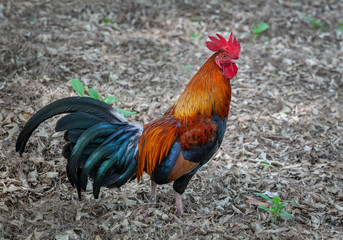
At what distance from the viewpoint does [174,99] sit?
6.29 meters

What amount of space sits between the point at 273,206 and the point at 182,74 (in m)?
3.25

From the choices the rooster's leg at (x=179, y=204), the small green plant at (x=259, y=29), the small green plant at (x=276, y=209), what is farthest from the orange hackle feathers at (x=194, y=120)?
the small green plant at (x=259, y=29)

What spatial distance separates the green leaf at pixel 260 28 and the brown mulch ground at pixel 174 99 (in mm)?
199

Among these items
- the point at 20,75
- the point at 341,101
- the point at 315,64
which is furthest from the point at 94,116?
the point at 315,64

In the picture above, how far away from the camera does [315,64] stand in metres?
7.43

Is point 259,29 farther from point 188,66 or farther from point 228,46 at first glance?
point 228,46

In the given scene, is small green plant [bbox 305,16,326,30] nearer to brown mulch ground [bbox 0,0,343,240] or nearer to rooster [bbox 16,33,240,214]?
brown mulch ground [bbox 0,0,343,240]

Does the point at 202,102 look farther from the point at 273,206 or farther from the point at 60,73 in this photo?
the point at 60,73

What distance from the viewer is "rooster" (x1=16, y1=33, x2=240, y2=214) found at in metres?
3.73

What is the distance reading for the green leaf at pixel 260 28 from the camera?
314 inches

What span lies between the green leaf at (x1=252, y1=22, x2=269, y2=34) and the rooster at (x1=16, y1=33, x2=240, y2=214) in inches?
168

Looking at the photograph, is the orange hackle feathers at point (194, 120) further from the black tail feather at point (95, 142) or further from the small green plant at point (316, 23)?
the small green plant at point (316, 23)

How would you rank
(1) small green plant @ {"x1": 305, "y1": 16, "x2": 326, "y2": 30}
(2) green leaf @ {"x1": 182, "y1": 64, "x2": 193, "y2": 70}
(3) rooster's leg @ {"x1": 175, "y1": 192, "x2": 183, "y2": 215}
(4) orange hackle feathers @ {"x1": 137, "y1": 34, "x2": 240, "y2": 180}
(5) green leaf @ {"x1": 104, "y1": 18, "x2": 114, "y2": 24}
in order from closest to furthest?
(4) orange hackle feathers @ {"x1": 137, "y1": 34, "x2": 240, "y2": 180} → (3) rooster's leg @ {"x1": 175, "y1": 192, "x2": 183, "y2": 215} → (2) green leaf @ {"x1": 182, "y1": 64, "x2": 193, "y2": 70} → (5) green leaf @ {"x1": 104, "y1": 18, "x2": 114, "y2": 24} → (1) small green plant @ {"x1": 305, "y1": 16, "x2": 326, "y2": 30}

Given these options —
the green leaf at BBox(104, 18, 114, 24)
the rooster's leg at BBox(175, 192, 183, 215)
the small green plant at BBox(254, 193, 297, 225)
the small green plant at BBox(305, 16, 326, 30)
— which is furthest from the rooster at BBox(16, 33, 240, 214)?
the small green plant at BBox(305, 16, 326, 30)
